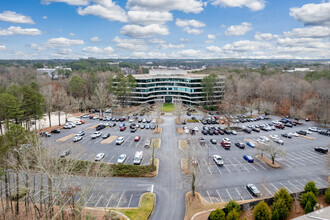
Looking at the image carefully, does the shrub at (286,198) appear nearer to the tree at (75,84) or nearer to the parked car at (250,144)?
the parked car at (250,144)

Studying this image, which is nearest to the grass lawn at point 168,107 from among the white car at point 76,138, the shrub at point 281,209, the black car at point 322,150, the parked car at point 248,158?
the white car at point 76,138

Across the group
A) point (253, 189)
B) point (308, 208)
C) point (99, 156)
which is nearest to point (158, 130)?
point (99, 156)

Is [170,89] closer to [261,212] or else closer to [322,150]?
[322,150]

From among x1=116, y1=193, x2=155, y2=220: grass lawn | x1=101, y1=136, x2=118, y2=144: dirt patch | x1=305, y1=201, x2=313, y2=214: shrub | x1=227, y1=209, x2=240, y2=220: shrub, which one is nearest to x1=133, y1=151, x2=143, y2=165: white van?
x1=116, y1=193, x2=155, y2=220: grass lawn

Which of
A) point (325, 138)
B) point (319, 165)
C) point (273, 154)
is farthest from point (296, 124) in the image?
point (273, 154)

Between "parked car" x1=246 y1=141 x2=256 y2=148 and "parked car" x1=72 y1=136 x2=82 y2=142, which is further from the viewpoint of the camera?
"parked car" x1=72 y1=136 x2=82 y2=142

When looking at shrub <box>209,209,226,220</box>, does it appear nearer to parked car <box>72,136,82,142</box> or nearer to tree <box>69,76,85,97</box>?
parked car <box>72,136,82,142</box>
